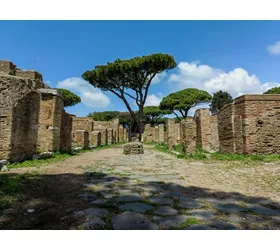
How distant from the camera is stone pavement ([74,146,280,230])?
2.20 meters

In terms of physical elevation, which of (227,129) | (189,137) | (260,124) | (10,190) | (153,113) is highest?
(153,113)

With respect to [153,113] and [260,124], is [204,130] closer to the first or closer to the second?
[260,124]

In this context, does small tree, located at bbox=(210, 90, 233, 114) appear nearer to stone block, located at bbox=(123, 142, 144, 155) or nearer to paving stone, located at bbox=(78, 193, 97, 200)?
stone block, located at bbox=(123, 142, 144, 155)

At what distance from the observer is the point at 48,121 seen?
9.02m

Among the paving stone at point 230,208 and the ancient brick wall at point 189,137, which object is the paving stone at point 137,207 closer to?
the paving stone at point 230,208

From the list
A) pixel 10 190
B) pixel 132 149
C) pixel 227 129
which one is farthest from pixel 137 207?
pixel 132 149

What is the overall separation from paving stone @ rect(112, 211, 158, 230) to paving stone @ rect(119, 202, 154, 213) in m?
0.15

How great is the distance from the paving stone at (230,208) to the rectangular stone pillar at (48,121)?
7.53 metres

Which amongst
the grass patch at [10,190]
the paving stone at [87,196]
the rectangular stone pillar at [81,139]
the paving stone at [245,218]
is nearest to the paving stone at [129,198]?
the paving stone at [87,196]

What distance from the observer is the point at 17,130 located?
6.70 meters

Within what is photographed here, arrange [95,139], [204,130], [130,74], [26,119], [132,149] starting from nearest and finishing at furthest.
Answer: [26,119]
[204,130]
[132,149]
[95,139]
[130,74]

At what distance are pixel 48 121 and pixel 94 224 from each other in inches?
304

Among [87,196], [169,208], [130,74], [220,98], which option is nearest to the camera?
[169,208]

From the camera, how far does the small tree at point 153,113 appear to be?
152 ft
